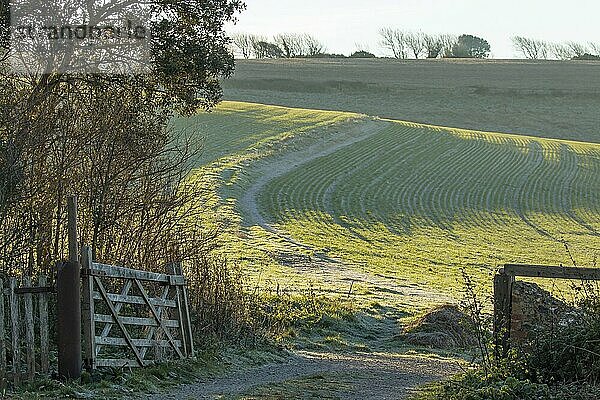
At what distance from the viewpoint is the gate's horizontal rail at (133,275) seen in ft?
42.8

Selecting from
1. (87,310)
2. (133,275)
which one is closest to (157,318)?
(133,275)

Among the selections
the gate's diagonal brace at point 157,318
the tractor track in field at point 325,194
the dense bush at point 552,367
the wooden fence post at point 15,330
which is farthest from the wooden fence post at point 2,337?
the tractor track in field at point 325,194

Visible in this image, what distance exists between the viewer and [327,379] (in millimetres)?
14758

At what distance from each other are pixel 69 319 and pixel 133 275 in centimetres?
167

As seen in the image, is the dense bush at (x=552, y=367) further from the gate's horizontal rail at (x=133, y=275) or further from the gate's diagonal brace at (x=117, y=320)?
the gate's horizontal rail at (x=133, y=275)

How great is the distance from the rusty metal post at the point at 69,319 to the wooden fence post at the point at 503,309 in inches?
224

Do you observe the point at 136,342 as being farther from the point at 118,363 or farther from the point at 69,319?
the point at 69,319

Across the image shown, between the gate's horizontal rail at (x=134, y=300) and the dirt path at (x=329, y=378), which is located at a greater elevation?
the gate's horizontal rail at (x=134, y=300)

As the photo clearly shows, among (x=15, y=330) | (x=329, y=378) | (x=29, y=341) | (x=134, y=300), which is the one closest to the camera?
(x=15, y=330)

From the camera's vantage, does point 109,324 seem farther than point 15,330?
Yes

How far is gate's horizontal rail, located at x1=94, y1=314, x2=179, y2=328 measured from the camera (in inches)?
517

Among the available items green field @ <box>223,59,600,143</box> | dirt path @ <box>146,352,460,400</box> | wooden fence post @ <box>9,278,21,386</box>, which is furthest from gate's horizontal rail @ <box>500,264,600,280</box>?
green field @ <box>223,59,600,143</box>

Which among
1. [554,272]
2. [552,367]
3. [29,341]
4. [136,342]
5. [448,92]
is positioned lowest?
[552,367]

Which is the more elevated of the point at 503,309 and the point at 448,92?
the point at 448,92
